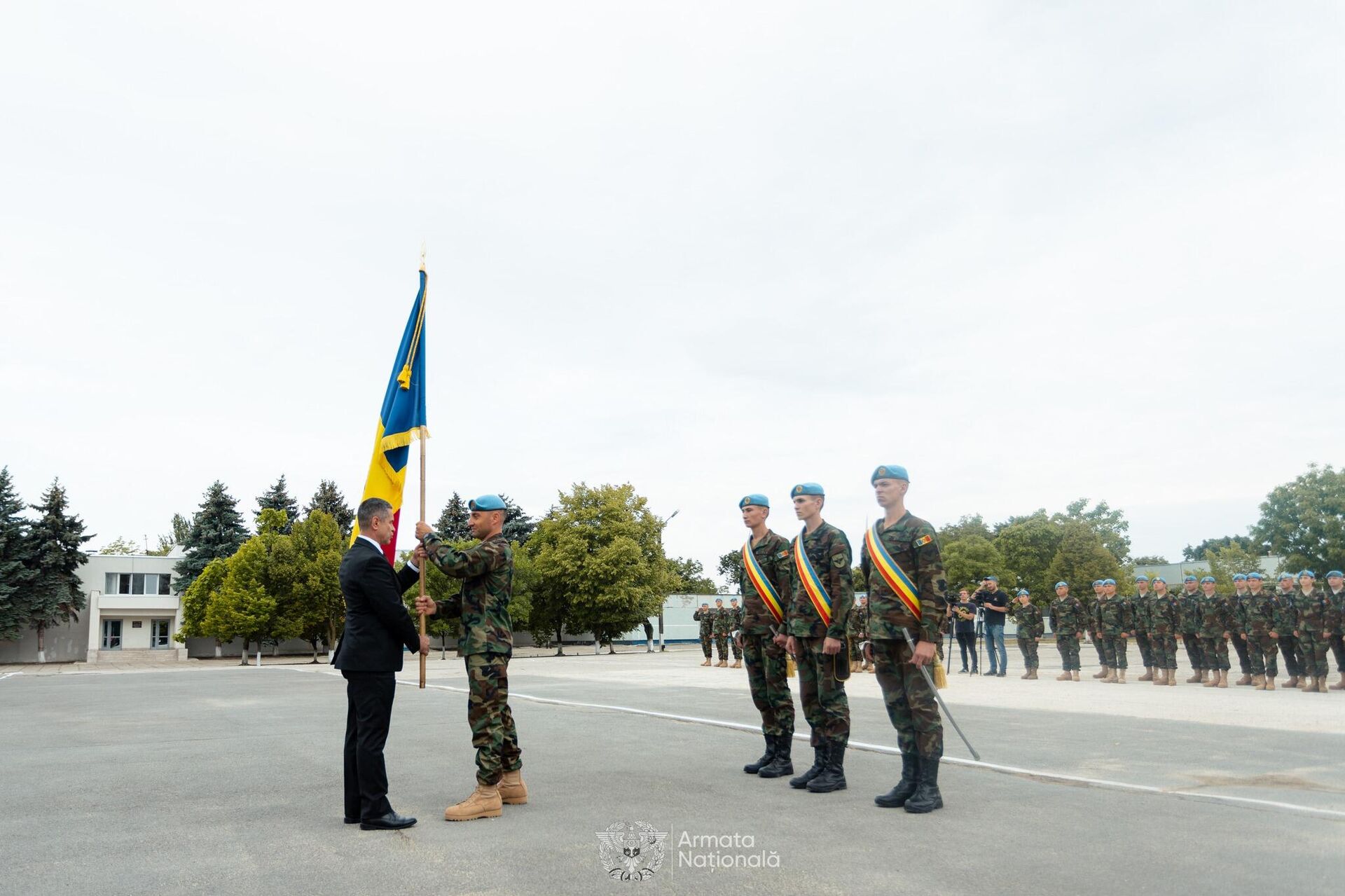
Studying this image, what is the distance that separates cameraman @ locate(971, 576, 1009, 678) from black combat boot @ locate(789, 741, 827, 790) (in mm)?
14147

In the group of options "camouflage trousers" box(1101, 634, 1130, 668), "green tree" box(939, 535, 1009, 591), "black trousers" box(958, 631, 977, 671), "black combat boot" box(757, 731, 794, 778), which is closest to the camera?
"black combat boot" box(757, 731, 794, 778)

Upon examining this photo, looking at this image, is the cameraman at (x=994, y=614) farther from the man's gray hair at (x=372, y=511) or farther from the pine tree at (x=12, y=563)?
the pine tree at (x=12, y=563)

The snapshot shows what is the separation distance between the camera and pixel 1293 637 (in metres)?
15.0

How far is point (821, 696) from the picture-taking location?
22.1 feet

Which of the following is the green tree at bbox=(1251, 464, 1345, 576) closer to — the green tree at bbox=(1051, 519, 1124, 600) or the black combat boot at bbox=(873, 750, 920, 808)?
the green tree at bbox=(1051, 519, 1124, 600)

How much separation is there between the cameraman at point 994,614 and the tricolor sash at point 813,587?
45.5 ft

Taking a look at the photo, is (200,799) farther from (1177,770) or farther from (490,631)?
(1177,770)

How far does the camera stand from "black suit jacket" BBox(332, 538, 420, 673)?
18.5 ft

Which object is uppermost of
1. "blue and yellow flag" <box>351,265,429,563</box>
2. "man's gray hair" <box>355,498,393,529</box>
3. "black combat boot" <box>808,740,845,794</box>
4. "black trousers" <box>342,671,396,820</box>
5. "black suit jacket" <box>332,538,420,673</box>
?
"blue and yellow flag" <box>351,265,429,563</box>

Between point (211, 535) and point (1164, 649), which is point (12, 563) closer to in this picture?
point (211, 535)

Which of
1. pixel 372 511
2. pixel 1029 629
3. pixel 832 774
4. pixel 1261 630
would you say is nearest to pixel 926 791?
pixel 832 774

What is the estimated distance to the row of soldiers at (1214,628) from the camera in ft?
48.1

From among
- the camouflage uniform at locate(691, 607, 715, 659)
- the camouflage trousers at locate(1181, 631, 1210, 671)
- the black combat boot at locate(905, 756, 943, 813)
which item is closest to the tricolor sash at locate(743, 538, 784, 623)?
the black combat boot at locate(905, 756, 943, 813)

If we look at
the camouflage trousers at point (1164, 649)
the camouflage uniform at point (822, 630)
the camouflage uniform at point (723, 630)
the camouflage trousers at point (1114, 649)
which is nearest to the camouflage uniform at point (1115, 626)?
the camouflage trousers at point (1114, 649)
